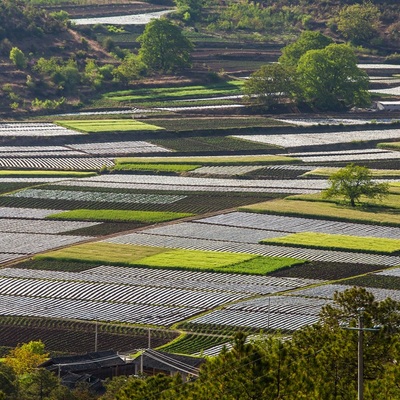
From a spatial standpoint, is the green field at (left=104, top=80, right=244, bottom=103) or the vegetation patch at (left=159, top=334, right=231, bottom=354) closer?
the vegetation patch at (left=159, top=334, right=231, bottom=354)

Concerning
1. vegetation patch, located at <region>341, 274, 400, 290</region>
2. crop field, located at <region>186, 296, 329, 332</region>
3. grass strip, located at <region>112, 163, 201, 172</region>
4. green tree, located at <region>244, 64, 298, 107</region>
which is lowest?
grass strip, located at <region>112, 163, 201, 172</region>

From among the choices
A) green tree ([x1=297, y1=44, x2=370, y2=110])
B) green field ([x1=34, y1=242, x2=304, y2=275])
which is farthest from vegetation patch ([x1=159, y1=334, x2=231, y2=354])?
green tree ([x1=297, y1=44, x2=370, y2=110])

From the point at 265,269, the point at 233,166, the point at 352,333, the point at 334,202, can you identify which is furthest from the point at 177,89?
the point at 352,333

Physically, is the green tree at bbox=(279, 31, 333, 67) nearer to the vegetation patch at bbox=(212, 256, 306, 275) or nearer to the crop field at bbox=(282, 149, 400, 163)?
the crop field at bbox=(282, 149, 400, 163)

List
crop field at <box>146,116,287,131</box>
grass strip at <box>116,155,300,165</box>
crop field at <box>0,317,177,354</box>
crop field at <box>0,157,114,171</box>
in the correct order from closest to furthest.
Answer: crop field at <box>0,317,177,354</box>
crop field at <box>0,157,114,171</box>
grass strip at <box>116,155,300,165</box>
crop field at <box>146,116,287,131</box>

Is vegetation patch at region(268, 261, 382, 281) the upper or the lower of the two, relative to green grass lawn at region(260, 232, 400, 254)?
upper

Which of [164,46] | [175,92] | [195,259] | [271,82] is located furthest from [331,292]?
[164,46]

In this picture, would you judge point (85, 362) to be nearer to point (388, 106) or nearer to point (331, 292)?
point (331, 292)
